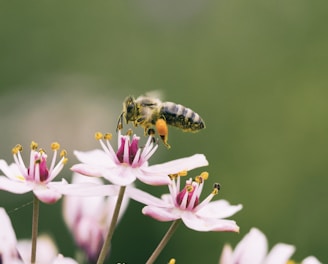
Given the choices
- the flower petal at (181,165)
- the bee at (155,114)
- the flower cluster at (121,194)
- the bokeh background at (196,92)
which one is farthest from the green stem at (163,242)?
the bokeh background at (196,92)

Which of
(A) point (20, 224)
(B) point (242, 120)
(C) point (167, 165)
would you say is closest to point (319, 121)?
(B) point (242, 120)

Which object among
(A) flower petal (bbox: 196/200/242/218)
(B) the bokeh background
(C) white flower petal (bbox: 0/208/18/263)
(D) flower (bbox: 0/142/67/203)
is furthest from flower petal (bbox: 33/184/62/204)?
Answer: (B) the bokeh background

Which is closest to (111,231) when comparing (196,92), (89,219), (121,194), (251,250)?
(121,194)

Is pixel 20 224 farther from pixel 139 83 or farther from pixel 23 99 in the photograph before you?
pixel 139 83

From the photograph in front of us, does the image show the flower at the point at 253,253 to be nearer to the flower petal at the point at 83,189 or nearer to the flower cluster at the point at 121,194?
the flower cluster at the point at 121,194

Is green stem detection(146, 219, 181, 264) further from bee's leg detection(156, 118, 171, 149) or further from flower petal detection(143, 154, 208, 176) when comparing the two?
bee's leg detection(156, 118, 171, 149)

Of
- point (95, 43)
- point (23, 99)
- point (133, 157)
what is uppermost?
point (95, 43)
